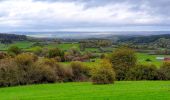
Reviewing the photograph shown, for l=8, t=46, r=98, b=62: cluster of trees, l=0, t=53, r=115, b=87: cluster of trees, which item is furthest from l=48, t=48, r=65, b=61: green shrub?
l=0, t=53, r=115, b=87: cluster of trees

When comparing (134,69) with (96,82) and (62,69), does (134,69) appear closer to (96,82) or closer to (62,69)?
(62,69)

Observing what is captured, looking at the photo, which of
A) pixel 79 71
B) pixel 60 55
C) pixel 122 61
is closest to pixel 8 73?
pixel 79 71

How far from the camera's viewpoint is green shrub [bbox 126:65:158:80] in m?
73.2

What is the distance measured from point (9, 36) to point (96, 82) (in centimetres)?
14996

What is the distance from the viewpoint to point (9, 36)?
198375 millimetres

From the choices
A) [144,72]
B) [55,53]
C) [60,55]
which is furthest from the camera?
[55,53]

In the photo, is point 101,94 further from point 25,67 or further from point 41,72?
point 41,72

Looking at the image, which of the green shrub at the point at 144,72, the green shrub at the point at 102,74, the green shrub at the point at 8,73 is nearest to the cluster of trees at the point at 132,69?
the green shrub at the point at 144,72

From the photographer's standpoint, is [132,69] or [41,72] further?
[132,69]

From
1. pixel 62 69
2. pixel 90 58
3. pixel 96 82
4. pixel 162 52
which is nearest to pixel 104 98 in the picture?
pixel 96 82

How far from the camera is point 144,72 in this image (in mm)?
73750

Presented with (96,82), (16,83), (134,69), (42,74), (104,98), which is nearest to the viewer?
(104,98)

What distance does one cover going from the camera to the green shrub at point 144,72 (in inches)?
2884

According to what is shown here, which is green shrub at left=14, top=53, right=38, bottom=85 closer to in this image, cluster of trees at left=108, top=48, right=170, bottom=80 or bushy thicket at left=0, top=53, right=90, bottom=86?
bushy thicket at left=0, top=53, right=90, bottom=86
